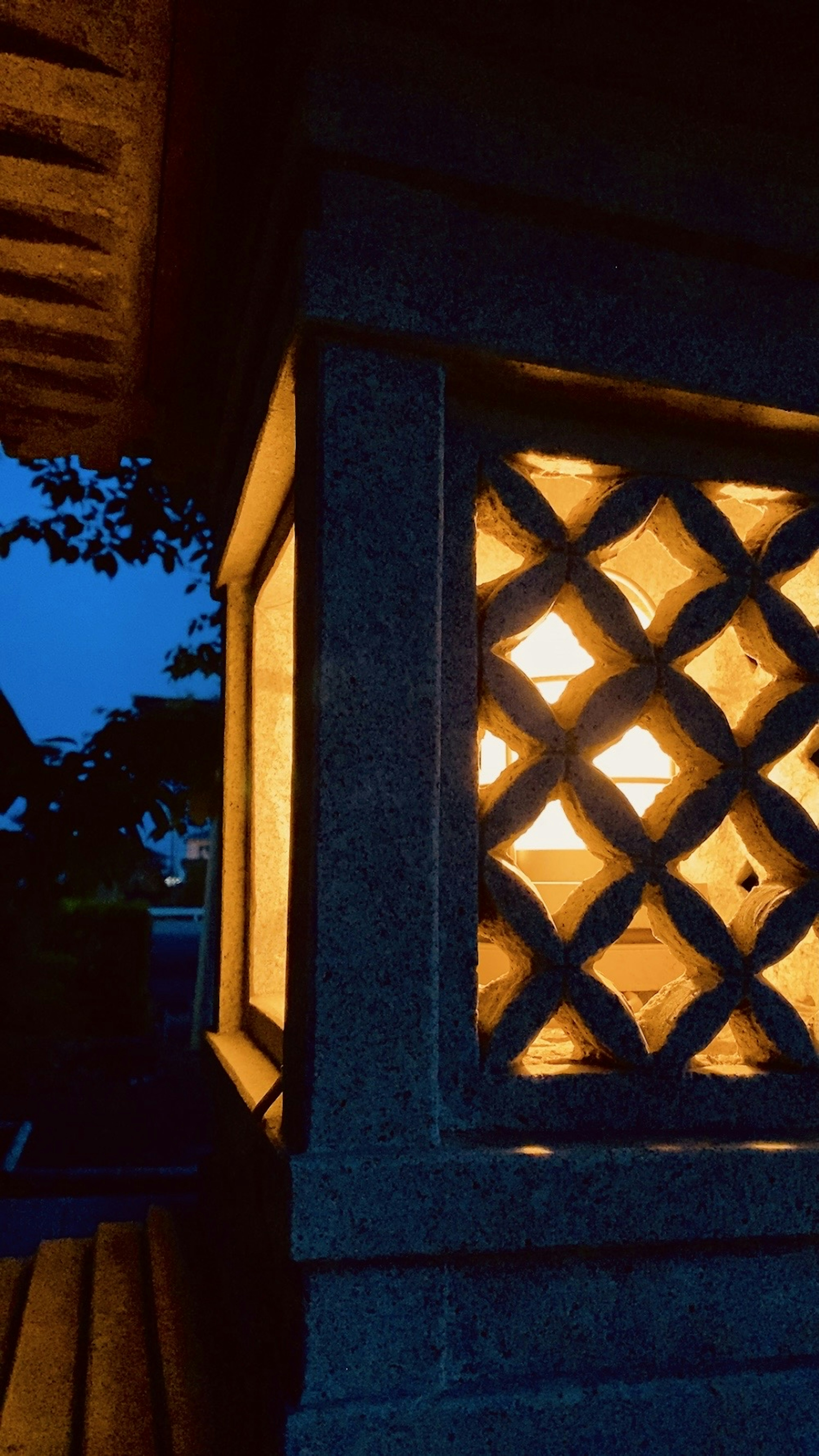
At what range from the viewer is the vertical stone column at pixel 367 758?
195 centimetres

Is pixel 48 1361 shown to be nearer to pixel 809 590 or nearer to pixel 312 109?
pixel 809 590

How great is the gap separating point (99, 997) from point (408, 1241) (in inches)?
514

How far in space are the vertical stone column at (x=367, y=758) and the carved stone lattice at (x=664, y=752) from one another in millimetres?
209

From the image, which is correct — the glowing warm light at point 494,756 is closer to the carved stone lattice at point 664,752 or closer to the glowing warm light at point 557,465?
the carved stone lattice at point 664,752

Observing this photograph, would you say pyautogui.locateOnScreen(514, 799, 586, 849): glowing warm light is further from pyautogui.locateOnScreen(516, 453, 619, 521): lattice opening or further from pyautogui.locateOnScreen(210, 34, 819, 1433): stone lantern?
pyautogui.locateOnScreen(516, 453, 619, 521): lattice opening

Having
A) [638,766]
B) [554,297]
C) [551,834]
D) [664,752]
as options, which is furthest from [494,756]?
[554,297]

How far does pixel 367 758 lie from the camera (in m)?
2.03

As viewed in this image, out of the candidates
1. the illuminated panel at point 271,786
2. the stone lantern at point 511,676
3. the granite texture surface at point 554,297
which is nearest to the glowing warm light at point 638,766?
the stone lantern at point 511,676

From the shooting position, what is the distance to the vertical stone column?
1.95 meters

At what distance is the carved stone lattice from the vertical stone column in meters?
0.21

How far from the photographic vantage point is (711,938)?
2242mm

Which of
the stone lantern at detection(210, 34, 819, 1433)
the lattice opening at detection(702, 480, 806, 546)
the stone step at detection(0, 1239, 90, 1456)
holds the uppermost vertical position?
the lattice opening at detection(702, 480, 806, 546)

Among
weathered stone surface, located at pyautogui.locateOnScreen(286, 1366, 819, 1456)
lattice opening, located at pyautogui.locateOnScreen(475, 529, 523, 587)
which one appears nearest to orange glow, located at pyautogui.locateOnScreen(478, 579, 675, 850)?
lattice opening, located at pyautogui.locateOnScreen(475, 529, 523, 587)

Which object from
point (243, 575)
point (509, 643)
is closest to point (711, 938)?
point (509, 643)
